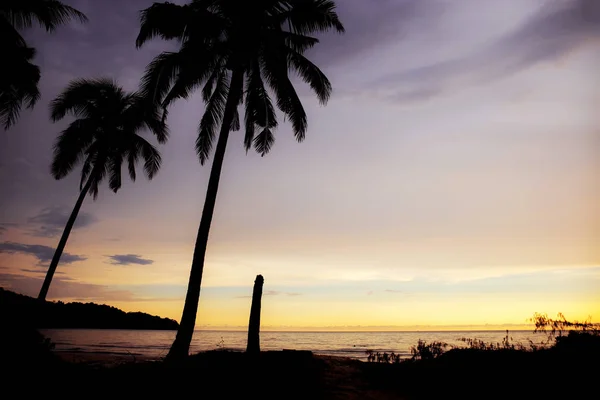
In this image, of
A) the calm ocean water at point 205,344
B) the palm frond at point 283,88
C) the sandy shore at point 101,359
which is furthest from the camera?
the calm ocean water at point 205,344

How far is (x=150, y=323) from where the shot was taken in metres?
131

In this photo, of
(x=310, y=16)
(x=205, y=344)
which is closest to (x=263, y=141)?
(x=310, y=16)

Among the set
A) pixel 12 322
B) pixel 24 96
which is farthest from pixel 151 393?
pixel 24 96

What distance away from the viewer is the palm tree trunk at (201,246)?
11.2 m

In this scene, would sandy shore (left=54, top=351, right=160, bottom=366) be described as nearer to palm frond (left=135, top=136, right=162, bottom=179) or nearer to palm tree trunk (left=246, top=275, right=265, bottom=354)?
palm tree trunk (left=246, top=275, right=265, bottom=354)

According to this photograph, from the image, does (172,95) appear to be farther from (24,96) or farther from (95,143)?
(95,143)

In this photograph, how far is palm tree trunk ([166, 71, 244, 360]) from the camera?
11.2 m

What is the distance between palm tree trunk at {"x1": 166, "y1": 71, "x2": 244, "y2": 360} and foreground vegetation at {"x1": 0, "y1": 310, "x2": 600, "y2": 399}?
1.51 metres

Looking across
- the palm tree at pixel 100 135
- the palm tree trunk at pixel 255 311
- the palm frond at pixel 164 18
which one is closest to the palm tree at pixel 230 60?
the palm frond at pixel 164 18

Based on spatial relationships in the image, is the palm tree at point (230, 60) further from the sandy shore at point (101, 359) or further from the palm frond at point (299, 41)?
the sandy shore at point (101, 359)

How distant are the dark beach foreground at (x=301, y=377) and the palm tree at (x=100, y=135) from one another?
15078 mm

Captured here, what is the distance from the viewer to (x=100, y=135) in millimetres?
23078

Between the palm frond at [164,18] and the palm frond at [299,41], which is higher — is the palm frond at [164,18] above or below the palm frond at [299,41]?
below

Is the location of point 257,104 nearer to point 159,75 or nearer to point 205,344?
point 159,75
